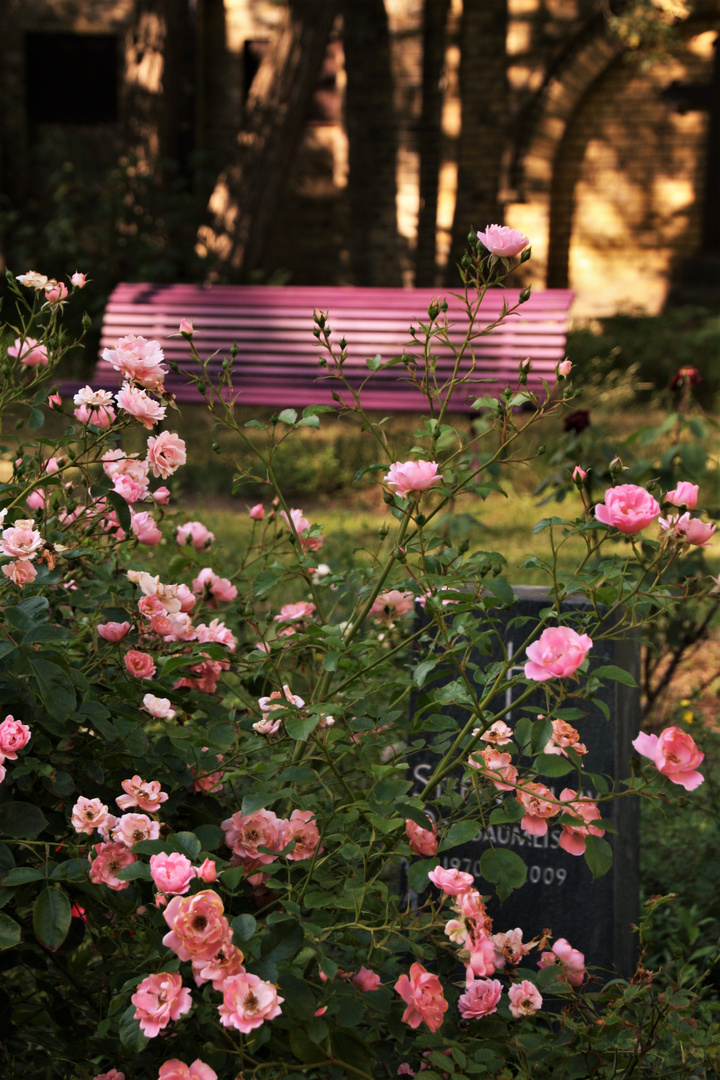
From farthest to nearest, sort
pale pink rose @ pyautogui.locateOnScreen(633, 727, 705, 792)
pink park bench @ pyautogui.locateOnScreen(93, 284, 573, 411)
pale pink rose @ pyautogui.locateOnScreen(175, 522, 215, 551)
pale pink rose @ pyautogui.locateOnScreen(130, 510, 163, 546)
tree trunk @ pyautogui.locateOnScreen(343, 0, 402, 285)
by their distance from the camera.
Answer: tree trunk @ pyautogui.locateOnScreen(343, 0, 402, 285) < pink park bench @ pyautogui.locateOnScreen(93, 284, 573, 411) < pale pink rose @ pyautogui.locateOnScreen(175, 522, 215, 551) < pale pink rose @ pyautogui.locateOnScreen(130, 510, 163, 546) < pale pink rose @ pyautogui.locateOnScreen(633, 727, 705, 792)

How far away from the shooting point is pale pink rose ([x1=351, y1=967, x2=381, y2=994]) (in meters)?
1.30

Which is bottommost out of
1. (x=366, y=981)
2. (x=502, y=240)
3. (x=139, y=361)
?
(x=366, y=981)

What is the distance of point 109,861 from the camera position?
4.16 feet

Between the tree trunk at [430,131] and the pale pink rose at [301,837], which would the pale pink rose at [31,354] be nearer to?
the pale pink rose at [301,837]

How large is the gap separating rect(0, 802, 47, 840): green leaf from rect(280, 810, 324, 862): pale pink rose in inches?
11.5

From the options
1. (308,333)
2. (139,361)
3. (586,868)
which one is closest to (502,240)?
(139,361)

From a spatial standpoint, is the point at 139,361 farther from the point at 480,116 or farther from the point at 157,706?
the point at 480,116

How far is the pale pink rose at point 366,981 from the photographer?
4.26 ft

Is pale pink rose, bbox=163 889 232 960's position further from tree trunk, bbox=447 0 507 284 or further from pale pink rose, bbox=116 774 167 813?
tree trunk, bbox=447 0 507 284

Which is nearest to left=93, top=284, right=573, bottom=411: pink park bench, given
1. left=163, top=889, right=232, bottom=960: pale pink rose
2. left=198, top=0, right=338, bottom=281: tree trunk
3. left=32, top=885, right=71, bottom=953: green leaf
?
left=198, top=0, right=338, bottom=281: tree trunk

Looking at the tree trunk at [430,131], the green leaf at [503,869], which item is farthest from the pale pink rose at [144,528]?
the tree trunk at [430,131]

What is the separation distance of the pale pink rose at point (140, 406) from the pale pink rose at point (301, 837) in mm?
535

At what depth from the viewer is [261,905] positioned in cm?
144

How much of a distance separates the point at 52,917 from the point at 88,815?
0.12 m
